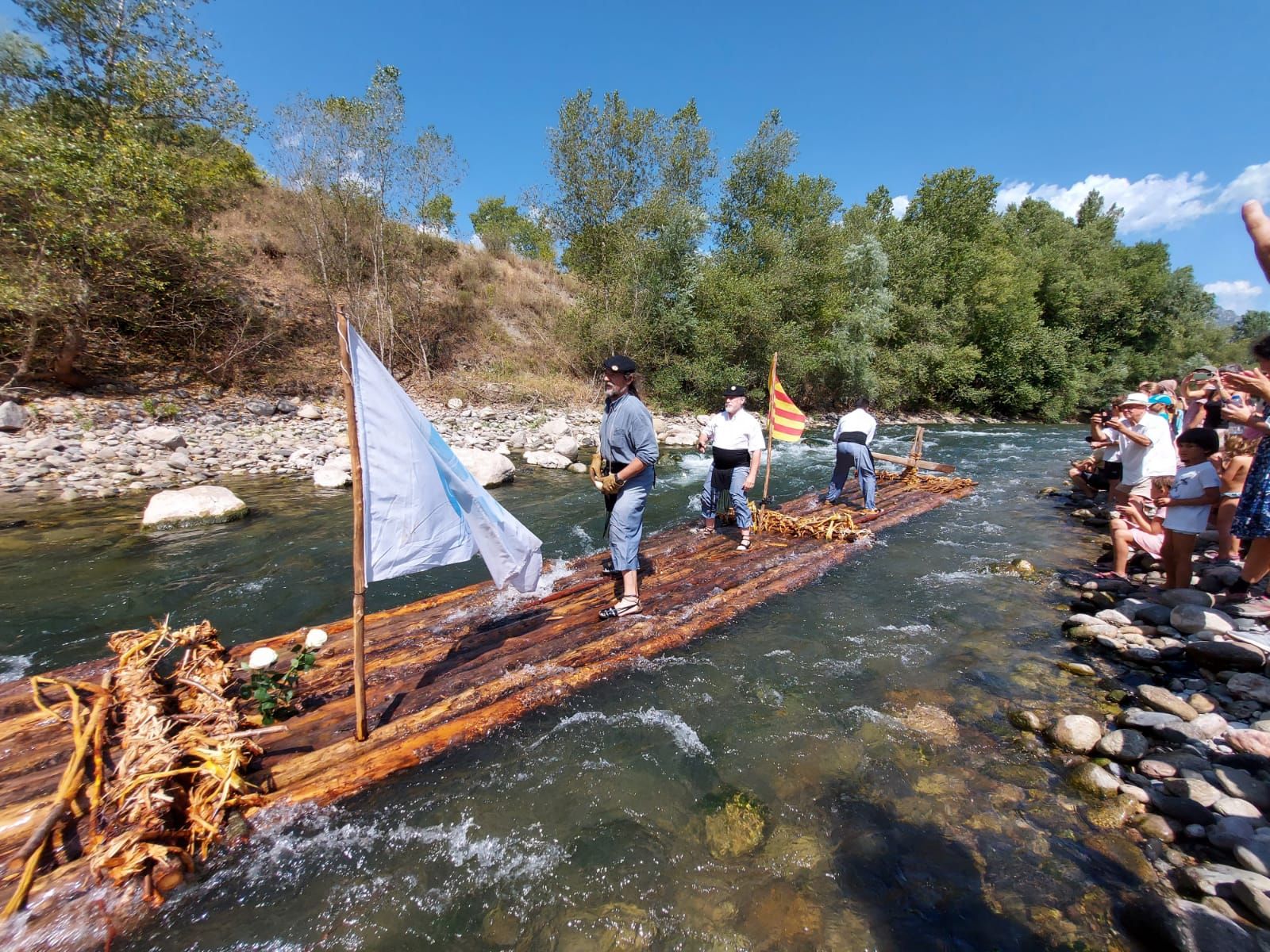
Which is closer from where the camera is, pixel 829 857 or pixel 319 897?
pixel 319 897

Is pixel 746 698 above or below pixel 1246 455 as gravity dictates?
below

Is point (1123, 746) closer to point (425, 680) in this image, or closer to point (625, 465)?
point (625, 465)

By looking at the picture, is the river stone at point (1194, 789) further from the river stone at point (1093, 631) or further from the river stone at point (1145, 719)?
the river stone at point (1093, 631)

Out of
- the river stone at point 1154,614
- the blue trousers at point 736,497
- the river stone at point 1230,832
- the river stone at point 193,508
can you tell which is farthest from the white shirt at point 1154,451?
the river stone at point 193,508

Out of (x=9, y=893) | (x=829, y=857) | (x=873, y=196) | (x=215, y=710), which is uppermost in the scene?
(x=873, y=196)

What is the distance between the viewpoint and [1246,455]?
617 centimetres

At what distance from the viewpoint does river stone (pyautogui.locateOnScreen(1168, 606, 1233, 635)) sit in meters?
5.04

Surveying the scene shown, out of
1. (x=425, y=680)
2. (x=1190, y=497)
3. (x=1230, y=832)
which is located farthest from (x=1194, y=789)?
(x=425, y=680)

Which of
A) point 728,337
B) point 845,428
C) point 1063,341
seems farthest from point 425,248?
point 1063,341

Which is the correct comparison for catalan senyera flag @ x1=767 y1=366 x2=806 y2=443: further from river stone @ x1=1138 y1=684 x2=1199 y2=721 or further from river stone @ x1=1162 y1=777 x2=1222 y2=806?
river stone @ x1=1162 y1=777 x2=1222 y2=806

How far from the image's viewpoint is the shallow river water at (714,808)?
2578mm

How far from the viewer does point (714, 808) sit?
3318mm

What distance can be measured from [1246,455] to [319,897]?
33.4 feet

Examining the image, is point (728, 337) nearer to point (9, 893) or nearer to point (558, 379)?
point (558, 379)
